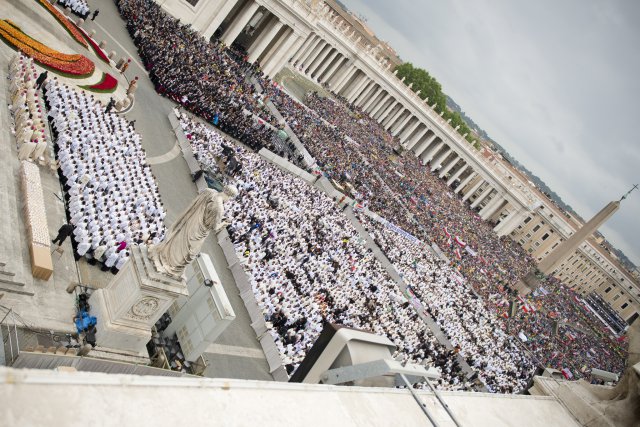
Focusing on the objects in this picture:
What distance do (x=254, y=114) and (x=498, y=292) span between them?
31136 millimetres

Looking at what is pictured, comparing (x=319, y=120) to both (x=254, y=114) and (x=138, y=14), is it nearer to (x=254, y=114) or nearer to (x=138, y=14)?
(x=254, y=114)

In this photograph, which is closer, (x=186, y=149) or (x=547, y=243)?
(x=186, y=149)

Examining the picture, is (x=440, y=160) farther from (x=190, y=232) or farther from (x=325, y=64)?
(x=190, y=232)

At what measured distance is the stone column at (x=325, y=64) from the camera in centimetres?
7425

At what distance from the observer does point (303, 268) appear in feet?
84.5

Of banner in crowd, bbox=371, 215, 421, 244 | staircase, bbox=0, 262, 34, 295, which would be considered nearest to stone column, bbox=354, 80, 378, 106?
banner in crowd, bbox=371, 215, 421, 244

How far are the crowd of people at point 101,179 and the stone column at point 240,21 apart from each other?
2926 cm

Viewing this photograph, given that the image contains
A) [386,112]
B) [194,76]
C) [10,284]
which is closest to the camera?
[10,284]

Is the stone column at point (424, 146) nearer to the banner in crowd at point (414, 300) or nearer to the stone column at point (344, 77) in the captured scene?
the stone column at point (344, 77)

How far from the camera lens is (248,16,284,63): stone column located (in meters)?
51.5

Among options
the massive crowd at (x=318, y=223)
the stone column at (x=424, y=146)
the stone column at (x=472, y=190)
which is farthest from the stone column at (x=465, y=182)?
the massive crowd at (x=318, y=223)

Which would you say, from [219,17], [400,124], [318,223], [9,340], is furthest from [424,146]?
[9,340]

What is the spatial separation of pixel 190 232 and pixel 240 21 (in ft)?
141

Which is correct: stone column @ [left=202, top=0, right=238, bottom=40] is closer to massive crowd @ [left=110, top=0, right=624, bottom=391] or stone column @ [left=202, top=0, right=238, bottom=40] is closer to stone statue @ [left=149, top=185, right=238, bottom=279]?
massive crowd @ [left=110, top=0, right=624, bottom=391]
